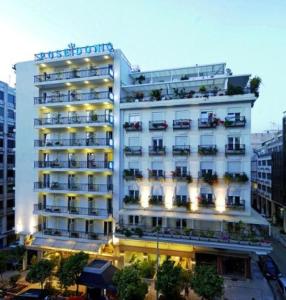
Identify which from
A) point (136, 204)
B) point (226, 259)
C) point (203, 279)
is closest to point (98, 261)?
point (136, 204)

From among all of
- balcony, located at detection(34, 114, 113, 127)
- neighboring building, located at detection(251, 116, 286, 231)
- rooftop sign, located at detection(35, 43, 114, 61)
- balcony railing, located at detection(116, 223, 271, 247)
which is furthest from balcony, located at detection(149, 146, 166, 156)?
neighboring building, located at detection(251, 116, 286, 231)

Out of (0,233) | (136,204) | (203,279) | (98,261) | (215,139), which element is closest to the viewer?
(203,279)

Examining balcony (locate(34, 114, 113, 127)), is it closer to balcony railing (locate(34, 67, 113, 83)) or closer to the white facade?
the white facade

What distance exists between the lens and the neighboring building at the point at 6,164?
42969mm

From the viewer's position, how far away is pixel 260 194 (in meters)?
70.8

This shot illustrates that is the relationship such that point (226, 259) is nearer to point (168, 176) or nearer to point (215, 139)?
point (168, 176)

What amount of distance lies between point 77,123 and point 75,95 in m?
3.79

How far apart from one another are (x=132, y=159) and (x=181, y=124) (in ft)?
22.4

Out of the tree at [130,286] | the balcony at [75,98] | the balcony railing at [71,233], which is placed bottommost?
the tree at [130,286]

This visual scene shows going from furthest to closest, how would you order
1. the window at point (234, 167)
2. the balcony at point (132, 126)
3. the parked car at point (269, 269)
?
the balcony at point (132, 126)
the window at point (234, 167)
the parked car at point (269, 269)

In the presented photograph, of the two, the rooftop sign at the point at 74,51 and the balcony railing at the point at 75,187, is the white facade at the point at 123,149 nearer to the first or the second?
the balcony railing at the point at 75,187

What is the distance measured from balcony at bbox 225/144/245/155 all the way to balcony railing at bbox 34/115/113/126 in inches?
524

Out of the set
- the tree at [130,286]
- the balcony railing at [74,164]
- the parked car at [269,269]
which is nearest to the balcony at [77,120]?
the balcony railing at [74,164]

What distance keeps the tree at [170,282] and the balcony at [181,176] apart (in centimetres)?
981
